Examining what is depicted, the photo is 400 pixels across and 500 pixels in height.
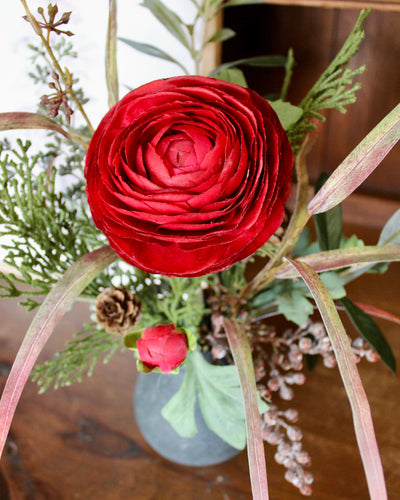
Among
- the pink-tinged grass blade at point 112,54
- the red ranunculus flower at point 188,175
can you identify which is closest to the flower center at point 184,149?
the red ranunculus flower at point 188,175

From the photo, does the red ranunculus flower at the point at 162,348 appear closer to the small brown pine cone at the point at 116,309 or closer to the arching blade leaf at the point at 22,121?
the small brown pine cone at the point at 116,309

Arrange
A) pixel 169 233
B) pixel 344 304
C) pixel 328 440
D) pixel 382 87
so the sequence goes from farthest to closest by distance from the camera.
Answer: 1. pixel 382 87
2. pixel 328 440
3. pixel 344 304
4. pixel 169 233

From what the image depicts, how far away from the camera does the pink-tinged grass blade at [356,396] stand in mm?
237

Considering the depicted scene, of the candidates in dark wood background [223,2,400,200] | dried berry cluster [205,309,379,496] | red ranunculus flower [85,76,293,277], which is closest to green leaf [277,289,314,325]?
dried berry cluster [205,309,379,496]

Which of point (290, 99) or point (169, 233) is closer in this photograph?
point (169, 233)

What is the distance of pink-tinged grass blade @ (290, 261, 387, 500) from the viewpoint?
0.24m

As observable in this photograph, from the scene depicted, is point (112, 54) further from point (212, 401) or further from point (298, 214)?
point (212, 401)

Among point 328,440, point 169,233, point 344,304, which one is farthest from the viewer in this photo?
point 328,440

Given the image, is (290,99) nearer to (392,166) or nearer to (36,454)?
(392,166)

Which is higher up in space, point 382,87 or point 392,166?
point 382,87

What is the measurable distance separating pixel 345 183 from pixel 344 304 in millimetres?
180

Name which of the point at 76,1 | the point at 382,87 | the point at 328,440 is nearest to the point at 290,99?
the point at 382,87

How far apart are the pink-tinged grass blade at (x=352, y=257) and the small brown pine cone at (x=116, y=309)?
0.13 m

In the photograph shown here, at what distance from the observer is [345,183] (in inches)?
9.5
